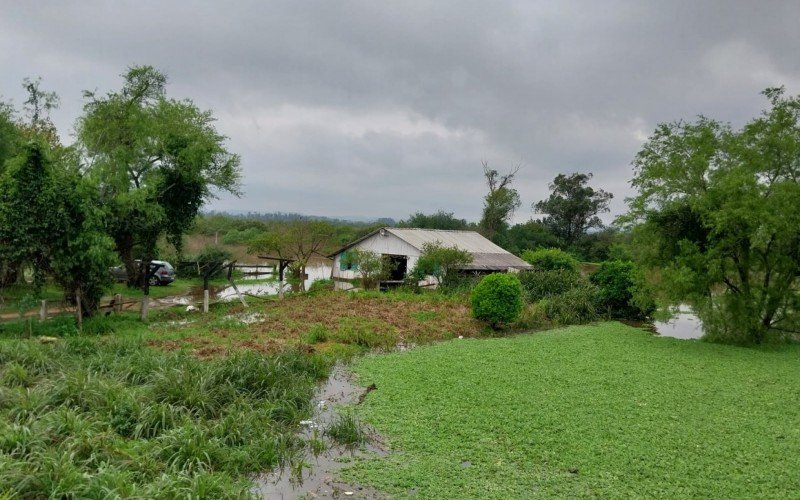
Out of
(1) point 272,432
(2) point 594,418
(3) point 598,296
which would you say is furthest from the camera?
(3) point 598,296

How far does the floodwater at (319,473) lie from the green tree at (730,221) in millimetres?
9447

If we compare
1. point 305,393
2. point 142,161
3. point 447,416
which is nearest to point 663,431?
point 447,416

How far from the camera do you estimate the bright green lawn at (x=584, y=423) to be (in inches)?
197

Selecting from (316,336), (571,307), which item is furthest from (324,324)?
(571,307)

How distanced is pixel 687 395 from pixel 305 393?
604 centimetres

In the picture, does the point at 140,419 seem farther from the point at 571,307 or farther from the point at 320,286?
the point at 320,286

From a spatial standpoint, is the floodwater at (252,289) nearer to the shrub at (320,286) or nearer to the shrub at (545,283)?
the shrub at (320,286)

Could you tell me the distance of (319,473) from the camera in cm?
527

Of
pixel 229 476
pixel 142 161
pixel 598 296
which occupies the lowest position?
pixel 229 476

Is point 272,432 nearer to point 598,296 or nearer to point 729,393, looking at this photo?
point 729,393

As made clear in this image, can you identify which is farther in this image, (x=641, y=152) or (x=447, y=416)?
(x=641, y=152)

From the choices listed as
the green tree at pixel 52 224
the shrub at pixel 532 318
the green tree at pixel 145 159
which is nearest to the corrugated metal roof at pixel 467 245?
the shrub at pixel 532 318

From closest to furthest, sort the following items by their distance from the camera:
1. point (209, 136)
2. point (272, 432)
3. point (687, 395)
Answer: point (272, 432)
point (687, 395)
point (209, 136)

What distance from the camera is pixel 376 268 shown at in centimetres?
2166
